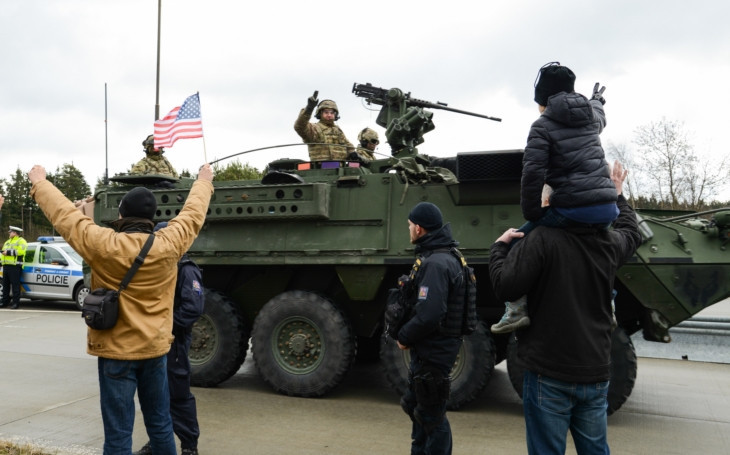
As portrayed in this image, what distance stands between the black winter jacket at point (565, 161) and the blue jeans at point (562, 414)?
2.34ft

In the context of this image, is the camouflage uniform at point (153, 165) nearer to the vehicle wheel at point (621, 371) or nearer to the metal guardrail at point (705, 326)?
the vehicle wheel at point (621, 371)

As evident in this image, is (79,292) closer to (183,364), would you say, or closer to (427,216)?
(183,364)

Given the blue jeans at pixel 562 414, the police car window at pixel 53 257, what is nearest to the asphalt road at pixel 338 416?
the blue jeans at pixel 562 414

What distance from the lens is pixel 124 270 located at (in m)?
3.36

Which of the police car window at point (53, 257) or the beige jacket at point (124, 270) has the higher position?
the beige jacket at point (124, 270)

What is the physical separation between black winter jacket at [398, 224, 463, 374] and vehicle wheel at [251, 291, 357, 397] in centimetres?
241

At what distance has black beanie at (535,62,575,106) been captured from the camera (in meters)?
2.88

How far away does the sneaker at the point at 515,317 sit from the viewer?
9.11ft

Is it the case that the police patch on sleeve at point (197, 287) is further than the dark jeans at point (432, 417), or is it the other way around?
the police patch on sleeve at point (197, 287)

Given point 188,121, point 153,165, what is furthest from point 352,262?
point 153,165

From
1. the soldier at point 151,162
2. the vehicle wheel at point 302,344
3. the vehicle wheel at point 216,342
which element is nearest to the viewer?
the vehicle wheel at point 302,344

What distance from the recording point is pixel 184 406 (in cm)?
447

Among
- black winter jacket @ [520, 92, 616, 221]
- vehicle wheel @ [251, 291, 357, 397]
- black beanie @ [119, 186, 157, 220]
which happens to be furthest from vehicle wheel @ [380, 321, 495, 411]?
black winter jacket @ [520, 92, 616, 221]

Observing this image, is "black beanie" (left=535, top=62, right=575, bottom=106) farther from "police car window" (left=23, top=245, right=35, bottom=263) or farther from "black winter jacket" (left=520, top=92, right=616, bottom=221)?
"police car window" (left=23, top=245, right=35, bottom=263)
